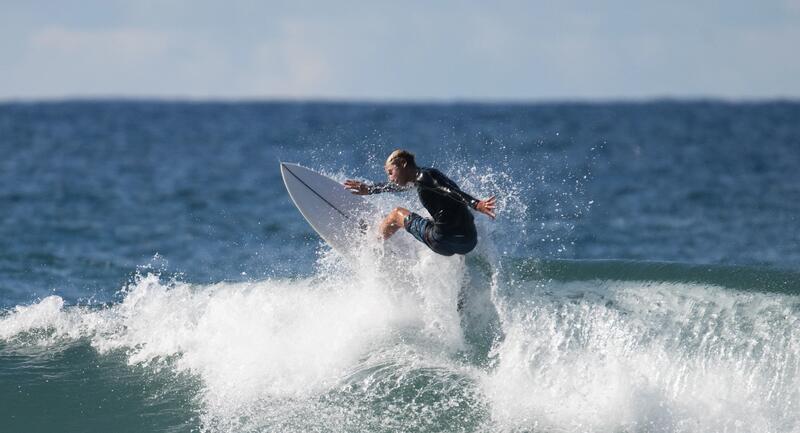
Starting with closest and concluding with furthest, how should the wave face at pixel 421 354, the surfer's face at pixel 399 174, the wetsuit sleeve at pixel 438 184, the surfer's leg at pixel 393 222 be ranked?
the wave face at pixel 421 354
the wetsuit sleeve at pixel 438 184
the surfer's face at pixel 399 174
the surfer's leg at pixel 393 222

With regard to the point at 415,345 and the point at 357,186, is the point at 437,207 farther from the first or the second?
the point at 415,345

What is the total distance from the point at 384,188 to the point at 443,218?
0.67 meters

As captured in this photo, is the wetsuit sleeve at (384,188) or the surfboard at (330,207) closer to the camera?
the wetsuit sleeve at (384,188)

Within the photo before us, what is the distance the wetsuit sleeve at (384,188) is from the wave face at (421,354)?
78 cm

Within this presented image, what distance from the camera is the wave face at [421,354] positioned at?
777 centimetres

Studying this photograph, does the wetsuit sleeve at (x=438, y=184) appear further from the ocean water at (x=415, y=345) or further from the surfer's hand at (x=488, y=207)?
the ocean water at (x=415, y=345)

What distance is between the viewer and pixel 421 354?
8.62m

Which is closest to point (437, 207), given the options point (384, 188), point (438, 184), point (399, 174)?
point (438, 184)

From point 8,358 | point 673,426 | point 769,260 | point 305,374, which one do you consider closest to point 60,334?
point 8,358

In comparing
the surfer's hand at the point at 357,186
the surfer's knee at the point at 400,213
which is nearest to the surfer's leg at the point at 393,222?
the surfer's knee at the point at 400,213

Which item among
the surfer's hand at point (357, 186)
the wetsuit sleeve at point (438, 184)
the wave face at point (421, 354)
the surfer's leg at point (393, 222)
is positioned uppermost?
the wetsuit sleeve at point (438, 184)

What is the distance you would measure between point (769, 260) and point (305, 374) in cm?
923

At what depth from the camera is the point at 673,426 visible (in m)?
7.49

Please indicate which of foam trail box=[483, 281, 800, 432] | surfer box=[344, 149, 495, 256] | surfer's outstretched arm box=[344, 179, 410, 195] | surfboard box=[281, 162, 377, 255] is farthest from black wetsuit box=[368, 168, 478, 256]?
surfboard box=[281, 162, 377, 255]
